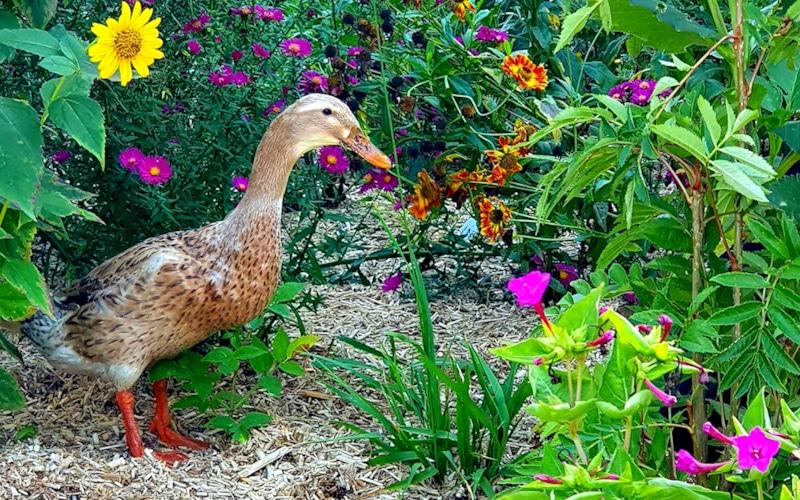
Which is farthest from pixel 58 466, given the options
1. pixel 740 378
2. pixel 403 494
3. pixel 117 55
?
pixel 740 378

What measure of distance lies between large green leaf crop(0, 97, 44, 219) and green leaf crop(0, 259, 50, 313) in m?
0.36

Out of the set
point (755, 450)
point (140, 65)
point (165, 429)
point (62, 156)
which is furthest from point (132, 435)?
point (755, 450)

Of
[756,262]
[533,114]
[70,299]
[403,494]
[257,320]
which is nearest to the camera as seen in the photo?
[756,262]

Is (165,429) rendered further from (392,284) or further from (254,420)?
(392,284)

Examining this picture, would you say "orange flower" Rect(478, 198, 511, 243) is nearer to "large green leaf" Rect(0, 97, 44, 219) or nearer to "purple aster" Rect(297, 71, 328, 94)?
"purple aster" Rect(297, 71, 328, 94)

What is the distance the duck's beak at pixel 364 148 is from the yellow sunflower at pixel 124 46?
0.87 meters

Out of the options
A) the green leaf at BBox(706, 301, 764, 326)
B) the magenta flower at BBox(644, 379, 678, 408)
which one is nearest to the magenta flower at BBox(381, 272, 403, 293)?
the green leaf at BBox(706, 301, 764, 326)

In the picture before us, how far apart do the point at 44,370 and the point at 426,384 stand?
54.1 inches

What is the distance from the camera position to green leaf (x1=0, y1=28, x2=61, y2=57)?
2002 millimetres

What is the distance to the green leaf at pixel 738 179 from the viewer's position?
1.53 meters

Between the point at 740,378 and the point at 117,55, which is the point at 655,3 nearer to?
the point at 740,378

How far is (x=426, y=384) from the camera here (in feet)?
9.18

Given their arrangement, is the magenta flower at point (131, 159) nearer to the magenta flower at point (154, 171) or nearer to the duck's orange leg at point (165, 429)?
the magenta flower at point (154, 171)

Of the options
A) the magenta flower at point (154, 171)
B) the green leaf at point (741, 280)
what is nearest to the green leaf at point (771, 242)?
the green leaf at point (741, 280)
